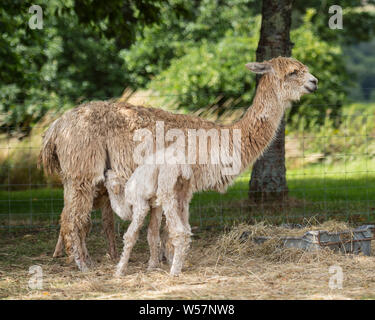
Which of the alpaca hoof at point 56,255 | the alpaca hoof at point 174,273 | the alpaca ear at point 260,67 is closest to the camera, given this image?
the alpaca hoof at point 174,273

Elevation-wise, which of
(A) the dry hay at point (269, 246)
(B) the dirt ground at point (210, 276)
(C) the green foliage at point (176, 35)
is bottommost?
(B) the dirt ground at point (210, 276)

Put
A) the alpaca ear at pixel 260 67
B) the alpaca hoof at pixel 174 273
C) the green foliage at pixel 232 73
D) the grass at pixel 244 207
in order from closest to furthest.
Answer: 1. the alpaca hoof at pixel 174 273
2. the alpaca ear at pixel 260 67
3. the grass at pixel 244 207
4. the green foliage at pixel 232 73

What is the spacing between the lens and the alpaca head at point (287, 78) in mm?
6303

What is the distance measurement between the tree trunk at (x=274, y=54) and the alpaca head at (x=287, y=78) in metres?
2.25

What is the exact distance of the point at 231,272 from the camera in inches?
228

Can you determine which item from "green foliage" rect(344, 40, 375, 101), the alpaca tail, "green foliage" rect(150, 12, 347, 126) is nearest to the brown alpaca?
the alpaca tail

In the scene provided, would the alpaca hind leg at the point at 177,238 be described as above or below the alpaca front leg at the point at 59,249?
above

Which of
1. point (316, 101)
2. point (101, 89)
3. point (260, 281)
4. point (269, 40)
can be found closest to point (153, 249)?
point (260, 281)

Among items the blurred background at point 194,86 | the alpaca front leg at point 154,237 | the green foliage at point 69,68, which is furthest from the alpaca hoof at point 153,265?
the green foliage at point 69,68

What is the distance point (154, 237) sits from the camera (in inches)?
246

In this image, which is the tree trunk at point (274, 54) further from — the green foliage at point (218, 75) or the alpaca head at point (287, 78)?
the green foliage at point (218, 75)

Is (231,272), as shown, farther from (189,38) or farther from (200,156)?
(189,38)

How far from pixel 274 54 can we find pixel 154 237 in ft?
12.2

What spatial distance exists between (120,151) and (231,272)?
1745 millimetres
